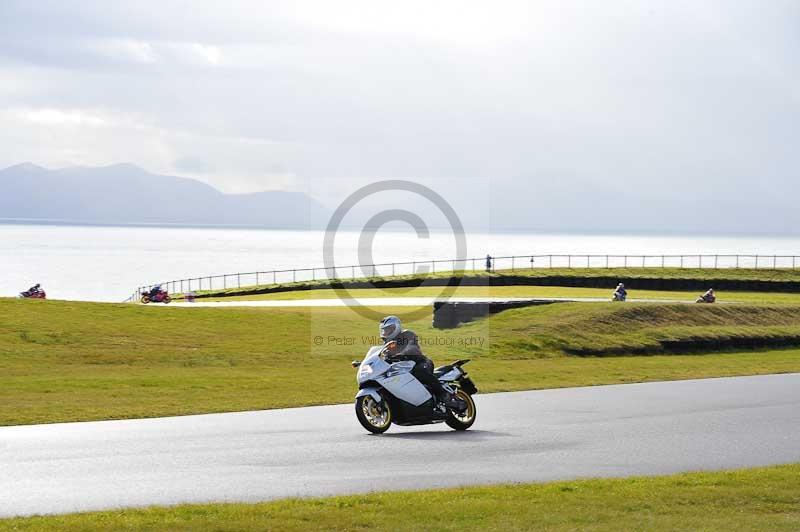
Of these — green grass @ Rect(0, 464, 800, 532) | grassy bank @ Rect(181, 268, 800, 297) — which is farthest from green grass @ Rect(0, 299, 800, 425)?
grassy bank @ Rect(181, 268, 800, 297)

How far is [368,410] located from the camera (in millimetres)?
19094

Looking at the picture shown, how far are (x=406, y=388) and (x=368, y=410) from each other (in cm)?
77

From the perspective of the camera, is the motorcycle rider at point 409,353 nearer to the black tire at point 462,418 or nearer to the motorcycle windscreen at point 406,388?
the motorcycle windscreen at point 406,388

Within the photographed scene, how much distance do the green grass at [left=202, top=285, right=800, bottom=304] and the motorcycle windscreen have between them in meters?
43.7

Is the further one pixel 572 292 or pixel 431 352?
pixel 572 292

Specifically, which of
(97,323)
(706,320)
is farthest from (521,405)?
(706,320)

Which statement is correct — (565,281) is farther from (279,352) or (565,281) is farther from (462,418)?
(462,418)

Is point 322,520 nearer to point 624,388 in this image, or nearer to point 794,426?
point 794,426

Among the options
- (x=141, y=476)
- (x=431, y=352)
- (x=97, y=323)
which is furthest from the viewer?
(x=97, y=323)

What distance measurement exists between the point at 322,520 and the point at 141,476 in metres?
4.04

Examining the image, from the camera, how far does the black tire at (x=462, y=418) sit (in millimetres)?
19734

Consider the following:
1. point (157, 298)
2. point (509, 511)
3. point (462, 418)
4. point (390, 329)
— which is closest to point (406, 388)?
point (390, 329)

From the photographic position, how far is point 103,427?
2003 centimetres

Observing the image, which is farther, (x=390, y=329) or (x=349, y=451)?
(x=390, y=329)
